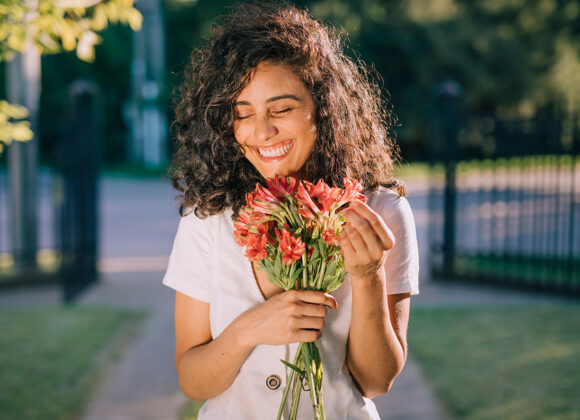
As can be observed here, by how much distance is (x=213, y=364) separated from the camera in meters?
1.62

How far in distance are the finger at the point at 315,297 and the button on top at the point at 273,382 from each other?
0.27 m

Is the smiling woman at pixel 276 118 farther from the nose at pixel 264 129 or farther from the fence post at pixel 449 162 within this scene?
the fence post at pixel 449 162

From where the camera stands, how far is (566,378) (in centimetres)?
450

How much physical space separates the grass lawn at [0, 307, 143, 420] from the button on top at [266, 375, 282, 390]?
2.85 meters

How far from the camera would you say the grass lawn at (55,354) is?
4.15m

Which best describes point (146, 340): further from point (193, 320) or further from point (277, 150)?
point (277, 150)

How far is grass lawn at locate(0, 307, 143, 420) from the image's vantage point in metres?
4.15

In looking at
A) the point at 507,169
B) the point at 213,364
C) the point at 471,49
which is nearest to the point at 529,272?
the point at 507,169

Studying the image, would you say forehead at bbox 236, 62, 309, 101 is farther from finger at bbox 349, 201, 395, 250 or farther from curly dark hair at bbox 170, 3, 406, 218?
finger at bbox 349, 201, 395, 250

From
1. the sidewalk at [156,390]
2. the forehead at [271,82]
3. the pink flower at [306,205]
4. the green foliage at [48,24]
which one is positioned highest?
the green foliage at [48,24]

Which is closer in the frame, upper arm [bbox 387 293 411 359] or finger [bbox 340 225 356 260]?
finger [bbox 340 225 356 260]

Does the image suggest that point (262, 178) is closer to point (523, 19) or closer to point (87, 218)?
point (87, 218)

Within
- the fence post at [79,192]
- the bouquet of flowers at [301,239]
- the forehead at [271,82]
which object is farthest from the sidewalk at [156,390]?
the forehead at [271,82]

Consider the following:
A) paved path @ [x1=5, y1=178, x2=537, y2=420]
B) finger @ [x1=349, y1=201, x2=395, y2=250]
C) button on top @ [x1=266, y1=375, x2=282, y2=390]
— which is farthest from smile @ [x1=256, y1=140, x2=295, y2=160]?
paved path @ [x1=5, y1=178, x2=537, y2=420]
